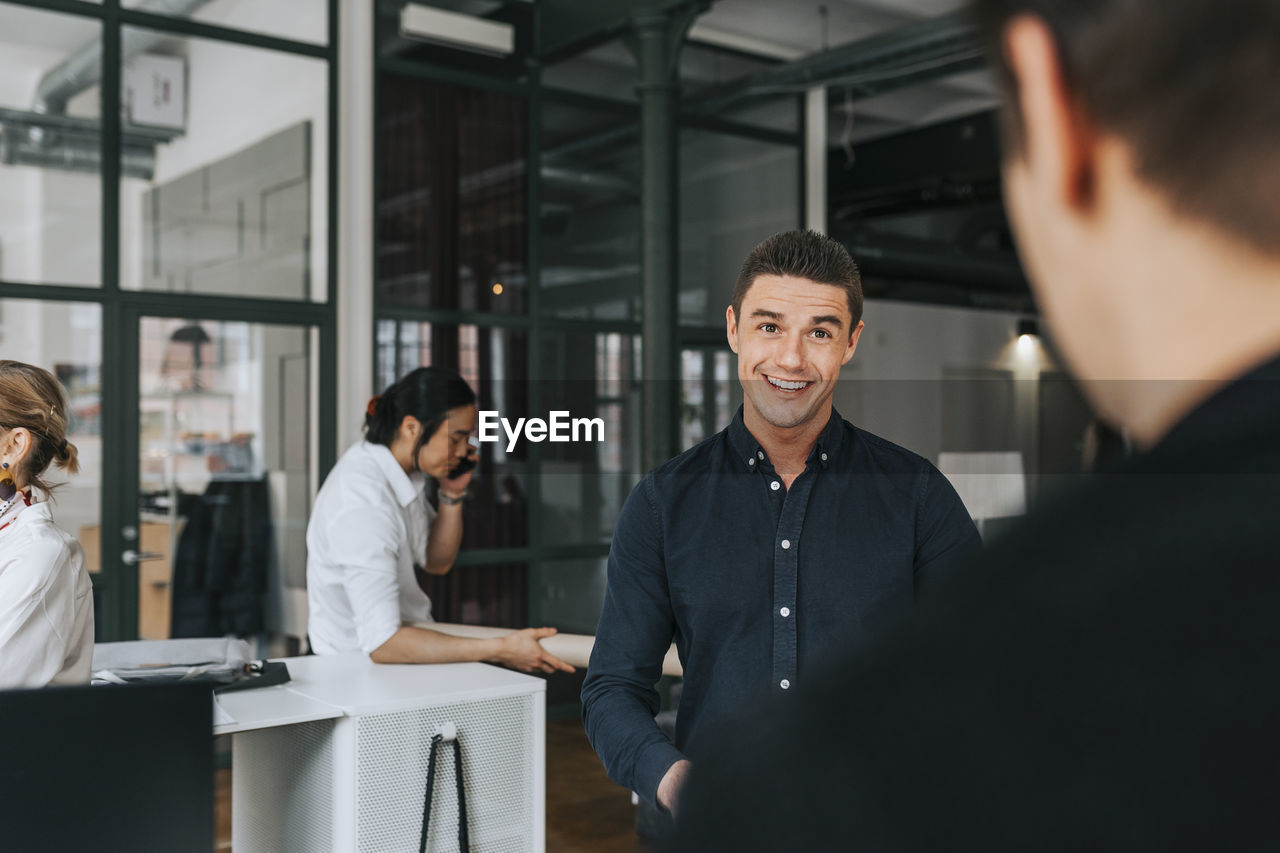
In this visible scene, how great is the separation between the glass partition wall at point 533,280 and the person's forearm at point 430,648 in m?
2.48

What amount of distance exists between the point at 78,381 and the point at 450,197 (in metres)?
2.04

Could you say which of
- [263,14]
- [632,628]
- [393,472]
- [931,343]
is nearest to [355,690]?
[393,472]

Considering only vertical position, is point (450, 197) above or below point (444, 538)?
above

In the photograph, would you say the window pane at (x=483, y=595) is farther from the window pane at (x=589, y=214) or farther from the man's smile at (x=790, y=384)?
the man's smile at (x=790, y=384)

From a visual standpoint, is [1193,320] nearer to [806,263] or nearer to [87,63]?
[806,263]

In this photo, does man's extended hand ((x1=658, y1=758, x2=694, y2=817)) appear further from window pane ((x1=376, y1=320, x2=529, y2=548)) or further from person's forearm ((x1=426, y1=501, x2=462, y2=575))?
window pane ((x1=376, y1=320, x2=529, y2=548))

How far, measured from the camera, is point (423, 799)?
9.54 feet

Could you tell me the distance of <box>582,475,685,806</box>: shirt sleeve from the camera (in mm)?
1679

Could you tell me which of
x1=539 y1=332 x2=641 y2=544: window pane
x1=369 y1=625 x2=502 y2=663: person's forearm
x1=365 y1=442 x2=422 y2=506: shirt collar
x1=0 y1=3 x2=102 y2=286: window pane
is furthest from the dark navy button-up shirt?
x1=539 y1=332 x2=641 y2=544: window pane

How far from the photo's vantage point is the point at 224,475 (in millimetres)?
5281

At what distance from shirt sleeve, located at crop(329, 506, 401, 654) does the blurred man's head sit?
3.02 meters

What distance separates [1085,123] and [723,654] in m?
1.39

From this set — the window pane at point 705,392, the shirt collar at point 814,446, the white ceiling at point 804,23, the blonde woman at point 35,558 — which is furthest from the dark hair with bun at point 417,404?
the white ceiling at point 804,23

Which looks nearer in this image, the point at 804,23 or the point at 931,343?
the point at 804,23
